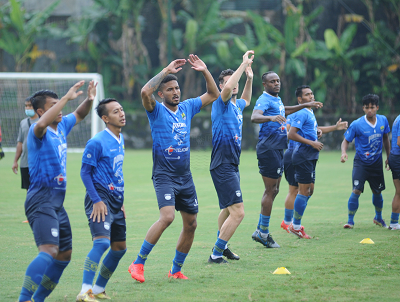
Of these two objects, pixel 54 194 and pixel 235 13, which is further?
pixel 235 13

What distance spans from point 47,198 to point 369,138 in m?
6.10

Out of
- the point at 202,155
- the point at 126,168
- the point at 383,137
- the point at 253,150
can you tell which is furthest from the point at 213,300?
the point at 253,150

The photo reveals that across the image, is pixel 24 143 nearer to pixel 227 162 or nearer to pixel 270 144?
pixel 227 162

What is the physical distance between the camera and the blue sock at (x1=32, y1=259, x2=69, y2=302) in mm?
4508

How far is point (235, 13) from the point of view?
28.8 metres

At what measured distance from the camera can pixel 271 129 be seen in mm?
7656

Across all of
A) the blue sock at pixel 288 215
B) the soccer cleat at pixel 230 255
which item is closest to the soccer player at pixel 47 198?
the soccer cleat at pixel 230 255

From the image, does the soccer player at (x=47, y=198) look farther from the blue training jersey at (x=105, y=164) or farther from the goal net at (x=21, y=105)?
A: the goal net at (x=21, y=105)

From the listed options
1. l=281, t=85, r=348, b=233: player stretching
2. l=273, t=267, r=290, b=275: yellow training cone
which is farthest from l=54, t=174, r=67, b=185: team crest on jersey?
l=281, t=85, r=348, b=233: player stretching

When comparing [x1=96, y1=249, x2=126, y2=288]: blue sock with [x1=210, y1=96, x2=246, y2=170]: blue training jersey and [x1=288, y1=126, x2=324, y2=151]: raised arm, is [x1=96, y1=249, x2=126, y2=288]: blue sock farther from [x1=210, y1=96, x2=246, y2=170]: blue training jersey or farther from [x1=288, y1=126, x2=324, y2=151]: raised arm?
[x1=288, y1=126, x2=324, y2=151]: raised arm

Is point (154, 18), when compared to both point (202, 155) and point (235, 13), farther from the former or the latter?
point (202, 155)

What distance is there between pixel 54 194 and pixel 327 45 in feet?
73.4

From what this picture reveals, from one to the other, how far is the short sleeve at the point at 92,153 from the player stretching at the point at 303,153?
4167 millimetres

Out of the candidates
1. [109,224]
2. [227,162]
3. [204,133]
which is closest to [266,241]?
[227,162]
